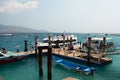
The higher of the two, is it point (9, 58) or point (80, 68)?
point (9, 58)

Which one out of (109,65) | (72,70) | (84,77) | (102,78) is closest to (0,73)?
(72,70)

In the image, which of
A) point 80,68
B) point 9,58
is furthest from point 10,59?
point 80,68

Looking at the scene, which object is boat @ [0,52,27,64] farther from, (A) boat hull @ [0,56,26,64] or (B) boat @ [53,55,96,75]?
(B) boat @ [53,55,96,75]

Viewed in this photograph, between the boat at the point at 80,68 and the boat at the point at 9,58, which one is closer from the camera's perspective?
the boat at the point at 80,68

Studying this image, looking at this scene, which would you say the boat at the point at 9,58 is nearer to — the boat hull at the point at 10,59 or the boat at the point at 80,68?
the boat hull at the point at 10,59

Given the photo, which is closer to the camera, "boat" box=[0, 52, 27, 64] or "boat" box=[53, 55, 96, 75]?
"boat" box=[53, 55, 96, 75]

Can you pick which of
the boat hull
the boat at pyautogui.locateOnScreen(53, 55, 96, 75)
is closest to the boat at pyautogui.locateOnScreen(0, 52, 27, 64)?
the boat hull

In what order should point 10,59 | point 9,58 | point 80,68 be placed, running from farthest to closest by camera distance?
point 10,59 < point 9,58 < point 80,68

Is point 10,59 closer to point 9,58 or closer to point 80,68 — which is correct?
point 9,58

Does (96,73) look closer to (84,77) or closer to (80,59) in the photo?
(84,77)

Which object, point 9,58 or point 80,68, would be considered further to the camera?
point 9,58

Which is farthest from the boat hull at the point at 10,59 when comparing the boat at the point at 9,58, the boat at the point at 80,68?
the boat at the point at 80,68

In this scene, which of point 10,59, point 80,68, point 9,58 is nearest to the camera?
point 80,68

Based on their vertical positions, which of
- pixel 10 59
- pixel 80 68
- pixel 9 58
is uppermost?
pixel 9 58
